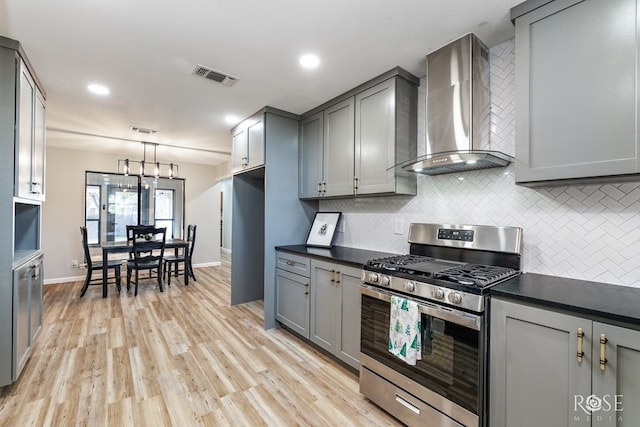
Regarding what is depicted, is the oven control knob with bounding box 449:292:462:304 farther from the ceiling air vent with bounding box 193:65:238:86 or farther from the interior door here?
the interior door

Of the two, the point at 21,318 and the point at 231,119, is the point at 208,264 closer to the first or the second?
the point at 231,119

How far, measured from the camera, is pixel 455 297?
1.56 metres

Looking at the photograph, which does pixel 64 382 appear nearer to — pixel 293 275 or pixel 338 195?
pixel 293 275

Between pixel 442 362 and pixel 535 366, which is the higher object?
pixel 535 366

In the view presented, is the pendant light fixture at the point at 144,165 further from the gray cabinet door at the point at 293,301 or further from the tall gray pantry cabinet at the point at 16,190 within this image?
the gray cabinet door at the point at 293,301

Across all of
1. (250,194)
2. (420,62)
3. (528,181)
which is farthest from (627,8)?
(250,194)

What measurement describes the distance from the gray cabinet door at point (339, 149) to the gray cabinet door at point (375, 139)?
0.09 m

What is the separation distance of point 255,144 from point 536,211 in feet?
9.27

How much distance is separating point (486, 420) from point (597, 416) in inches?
19.0

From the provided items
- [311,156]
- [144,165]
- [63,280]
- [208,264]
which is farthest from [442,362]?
[63,280]

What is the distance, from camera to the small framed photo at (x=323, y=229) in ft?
10.9

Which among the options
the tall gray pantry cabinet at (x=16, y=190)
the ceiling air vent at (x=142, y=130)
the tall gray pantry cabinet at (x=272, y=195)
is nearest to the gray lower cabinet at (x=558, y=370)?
the tall gray pantry cabinet at (x=272, y=195)

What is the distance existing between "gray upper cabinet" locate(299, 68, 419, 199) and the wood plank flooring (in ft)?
5.32

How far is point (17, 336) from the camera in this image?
2.12 meters
